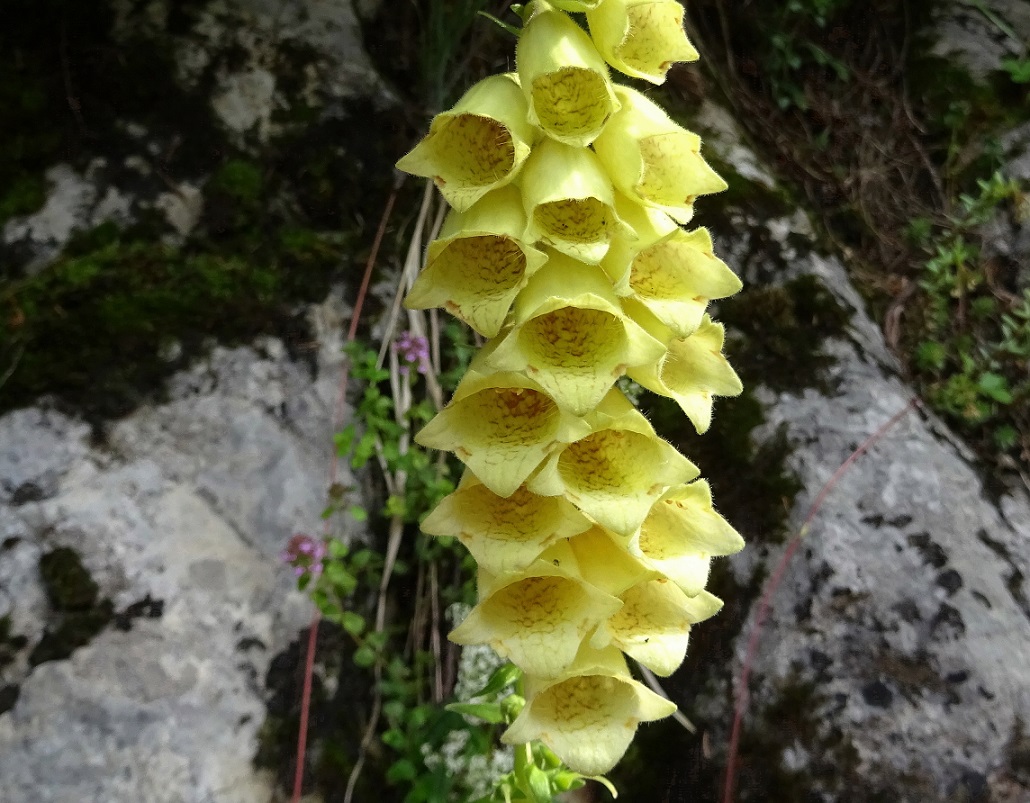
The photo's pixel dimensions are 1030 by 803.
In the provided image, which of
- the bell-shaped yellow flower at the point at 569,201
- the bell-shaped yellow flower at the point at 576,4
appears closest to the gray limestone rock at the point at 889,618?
the bell-shaped yellow flower at the point at 569,201

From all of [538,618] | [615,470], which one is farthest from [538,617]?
[615,470]

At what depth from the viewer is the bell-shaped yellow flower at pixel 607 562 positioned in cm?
96

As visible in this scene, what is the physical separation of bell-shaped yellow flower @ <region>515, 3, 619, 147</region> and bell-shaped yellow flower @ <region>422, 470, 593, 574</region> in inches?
17.0

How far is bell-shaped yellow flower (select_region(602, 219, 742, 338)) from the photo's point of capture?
0.90m

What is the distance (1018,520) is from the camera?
1781mm

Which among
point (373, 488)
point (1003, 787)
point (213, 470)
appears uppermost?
point (213, 470)

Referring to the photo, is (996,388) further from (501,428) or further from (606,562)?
(501,428)

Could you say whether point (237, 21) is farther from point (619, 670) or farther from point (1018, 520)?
point (1018, 520)

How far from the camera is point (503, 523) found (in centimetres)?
96

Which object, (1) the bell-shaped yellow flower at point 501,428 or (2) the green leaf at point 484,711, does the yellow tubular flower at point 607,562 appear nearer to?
(1) the bell-shaped yellow flower at point 501,428

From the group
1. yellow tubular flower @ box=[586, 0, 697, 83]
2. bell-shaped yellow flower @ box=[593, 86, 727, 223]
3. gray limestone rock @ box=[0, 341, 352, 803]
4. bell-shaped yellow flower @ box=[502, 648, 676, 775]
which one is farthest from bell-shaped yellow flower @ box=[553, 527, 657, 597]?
gray limestone rock @ box=[0, 341, 352, 803]

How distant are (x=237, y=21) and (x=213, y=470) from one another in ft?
4.09

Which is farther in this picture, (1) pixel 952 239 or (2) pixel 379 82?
(1) pixel 952 239

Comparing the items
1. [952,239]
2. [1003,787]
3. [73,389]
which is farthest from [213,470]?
[952,239]
